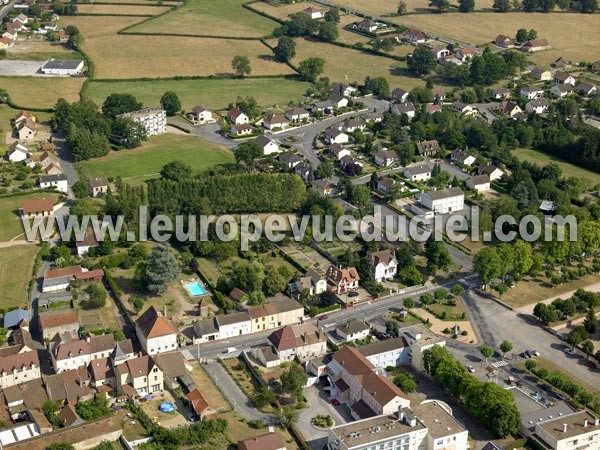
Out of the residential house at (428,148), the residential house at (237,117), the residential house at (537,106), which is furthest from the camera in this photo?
the residential house at (537,106)

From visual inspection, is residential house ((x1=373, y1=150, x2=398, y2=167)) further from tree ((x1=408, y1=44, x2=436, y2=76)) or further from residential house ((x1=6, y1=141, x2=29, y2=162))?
residential house ((x1=6, y1=141, x2=29, y2=162))

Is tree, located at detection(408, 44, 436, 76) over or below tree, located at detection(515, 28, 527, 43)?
below

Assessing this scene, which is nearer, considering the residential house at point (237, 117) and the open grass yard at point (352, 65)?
the residential house at point (237, 117)

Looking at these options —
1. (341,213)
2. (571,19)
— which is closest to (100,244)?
(341,213)

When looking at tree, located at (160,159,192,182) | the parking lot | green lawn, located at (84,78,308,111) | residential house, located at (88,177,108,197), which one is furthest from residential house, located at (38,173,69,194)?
the parking lot

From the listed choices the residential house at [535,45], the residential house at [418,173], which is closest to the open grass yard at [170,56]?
the residential house at [535,45]

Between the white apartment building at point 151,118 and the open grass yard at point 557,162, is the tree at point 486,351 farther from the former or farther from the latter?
the white apartment building at point 151,118
